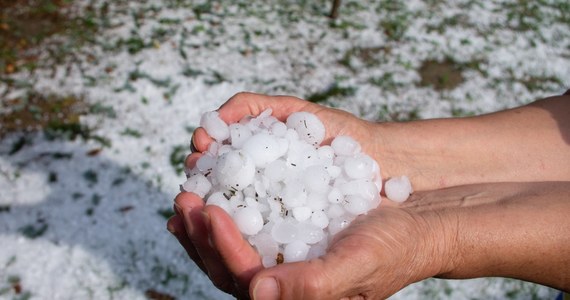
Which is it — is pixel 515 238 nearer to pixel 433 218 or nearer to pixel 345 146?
pixel 433 218

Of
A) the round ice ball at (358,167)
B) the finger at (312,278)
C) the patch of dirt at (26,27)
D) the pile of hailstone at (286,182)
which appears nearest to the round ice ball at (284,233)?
the pile of hailstone at (286,182)

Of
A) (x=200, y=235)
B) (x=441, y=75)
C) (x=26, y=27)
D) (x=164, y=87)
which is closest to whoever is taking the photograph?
(x=200, y=235)

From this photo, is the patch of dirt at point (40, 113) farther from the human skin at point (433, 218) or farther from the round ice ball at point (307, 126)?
the round ice ball at point (307, 126)

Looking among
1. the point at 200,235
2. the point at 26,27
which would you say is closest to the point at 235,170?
the point at 200,235

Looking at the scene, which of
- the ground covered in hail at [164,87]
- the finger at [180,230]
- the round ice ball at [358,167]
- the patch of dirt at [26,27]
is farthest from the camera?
the patch of dirt at [26,27]

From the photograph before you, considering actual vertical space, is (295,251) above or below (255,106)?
below

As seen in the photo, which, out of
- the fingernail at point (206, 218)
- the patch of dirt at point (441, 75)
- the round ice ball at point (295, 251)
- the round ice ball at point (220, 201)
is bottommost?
the patch of dirt at point (441, 75)

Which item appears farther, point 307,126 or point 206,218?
point 307,126
